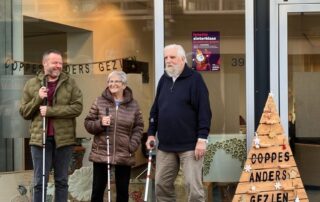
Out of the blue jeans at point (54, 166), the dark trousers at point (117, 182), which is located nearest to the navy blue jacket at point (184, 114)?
the dark trousers at point (117, 182)

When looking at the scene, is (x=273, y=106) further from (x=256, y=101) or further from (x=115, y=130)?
(x=115, y=130)

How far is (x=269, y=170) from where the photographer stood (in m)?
5.91

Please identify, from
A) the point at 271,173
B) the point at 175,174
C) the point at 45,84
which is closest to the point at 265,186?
the point at 271,173

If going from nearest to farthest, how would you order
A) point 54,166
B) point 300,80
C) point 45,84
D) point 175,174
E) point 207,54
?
point 175,174 → point 45,84 → point 54,166 → point 300,80 → point 207,54

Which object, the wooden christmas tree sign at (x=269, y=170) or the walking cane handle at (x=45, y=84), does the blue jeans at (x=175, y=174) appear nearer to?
the wooden christmas tree sign at (x=269, y=170)

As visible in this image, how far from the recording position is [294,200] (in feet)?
19.4

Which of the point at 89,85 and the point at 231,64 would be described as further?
the point at 89,85

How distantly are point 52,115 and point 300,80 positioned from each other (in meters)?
2.90

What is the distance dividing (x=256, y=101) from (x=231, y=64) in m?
0.55

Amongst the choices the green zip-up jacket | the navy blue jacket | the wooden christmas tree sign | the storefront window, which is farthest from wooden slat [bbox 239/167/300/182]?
the green zip-up jacket

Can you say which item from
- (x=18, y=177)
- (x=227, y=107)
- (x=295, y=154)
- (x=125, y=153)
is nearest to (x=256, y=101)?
(x=227, y=107)

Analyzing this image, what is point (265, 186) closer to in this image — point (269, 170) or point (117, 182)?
point (269, 170)

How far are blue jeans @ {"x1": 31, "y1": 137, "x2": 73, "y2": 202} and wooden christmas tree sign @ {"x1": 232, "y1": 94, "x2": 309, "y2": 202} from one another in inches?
68.9

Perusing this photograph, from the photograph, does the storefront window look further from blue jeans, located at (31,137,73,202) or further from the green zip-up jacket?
blue jeans, located at (31,137,73,202)
